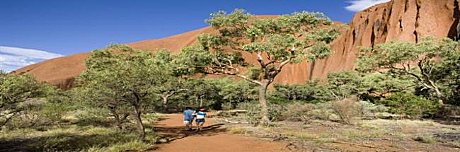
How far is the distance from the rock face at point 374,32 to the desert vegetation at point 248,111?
76.3 ft

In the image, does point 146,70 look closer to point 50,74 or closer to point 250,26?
point 250,26

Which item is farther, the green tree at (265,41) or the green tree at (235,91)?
the green tree at (235,91)

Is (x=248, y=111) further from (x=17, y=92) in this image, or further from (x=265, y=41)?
(x=17, y=92)

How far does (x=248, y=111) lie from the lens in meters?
29.4

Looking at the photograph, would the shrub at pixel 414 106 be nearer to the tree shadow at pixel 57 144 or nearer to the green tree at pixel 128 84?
the green tree at pixel 128 84

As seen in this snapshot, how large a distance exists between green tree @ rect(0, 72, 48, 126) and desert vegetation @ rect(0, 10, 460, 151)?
4cm

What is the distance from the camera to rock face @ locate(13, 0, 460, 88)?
69.1m

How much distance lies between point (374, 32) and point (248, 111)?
5896 cm

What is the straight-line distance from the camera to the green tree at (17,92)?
39.8 feet

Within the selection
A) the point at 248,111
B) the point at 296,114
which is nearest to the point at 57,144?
the point at 248,111

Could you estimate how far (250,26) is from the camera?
24516mm

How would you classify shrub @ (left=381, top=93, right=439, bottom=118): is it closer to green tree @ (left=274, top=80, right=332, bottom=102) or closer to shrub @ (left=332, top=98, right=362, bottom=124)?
shrub @ (left=332, top=98, right=362, bottom=124)

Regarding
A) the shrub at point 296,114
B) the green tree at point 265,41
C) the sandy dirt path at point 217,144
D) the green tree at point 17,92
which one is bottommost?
the sandy dirt path at point 217,144

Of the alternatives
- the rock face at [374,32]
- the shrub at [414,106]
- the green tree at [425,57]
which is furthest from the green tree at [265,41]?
the rock face at [374,32]
